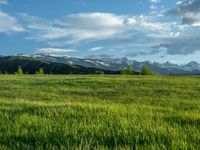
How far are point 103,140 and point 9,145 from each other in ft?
4.97

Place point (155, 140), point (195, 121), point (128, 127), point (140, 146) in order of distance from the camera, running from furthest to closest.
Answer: point (195, 121) → point (128, 127) → point (155, 140) → point (140, 146)

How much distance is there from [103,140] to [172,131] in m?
1.26

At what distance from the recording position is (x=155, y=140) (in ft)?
17.3

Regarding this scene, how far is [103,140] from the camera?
5387 mm

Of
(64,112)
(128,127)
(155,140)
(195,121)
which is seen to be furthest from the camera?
(64,112)

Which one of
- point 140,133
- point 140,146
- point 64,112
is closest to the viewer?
point 140,146

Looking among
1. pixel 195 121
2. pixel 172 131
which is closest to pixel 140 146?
pixel 172 131

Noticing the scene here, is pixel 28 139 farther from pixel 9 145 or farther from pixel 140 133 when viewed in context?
pixel 140 133

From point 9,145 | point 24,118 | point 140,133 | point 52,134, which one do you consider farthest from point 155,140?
point 24,118

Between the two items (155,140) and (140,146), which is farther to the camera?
(155,140)

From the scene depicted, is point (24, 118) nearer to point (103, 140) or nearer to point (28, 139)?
point (28, 139)

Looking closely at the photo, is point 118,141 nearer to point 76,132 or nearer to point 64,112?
point 76,132

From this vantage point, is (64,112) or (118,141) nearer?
(118,141)

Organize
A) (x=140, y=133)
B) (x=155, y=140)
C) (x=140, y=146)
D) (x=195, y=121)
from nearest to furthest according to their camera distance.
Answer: (x=140, y=146) → (x=155, y=140) → (x=140, y=133) → (x=195, y=121)
